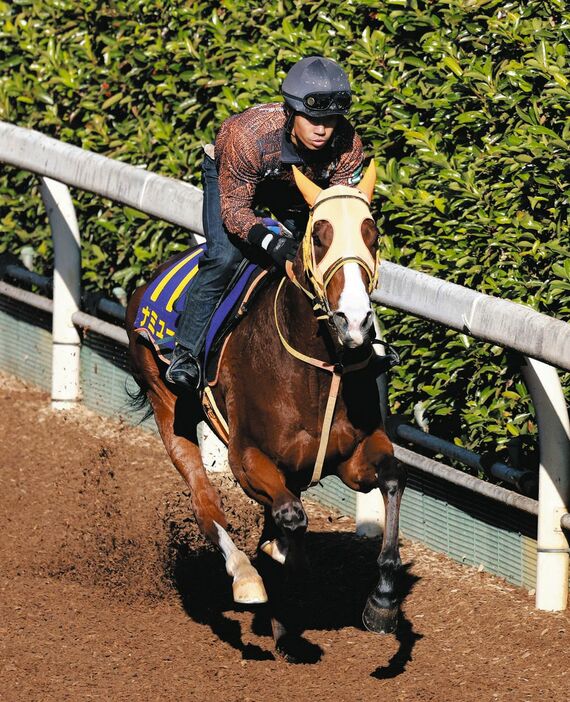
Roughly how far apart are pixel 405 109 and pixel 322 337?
85.2 inches

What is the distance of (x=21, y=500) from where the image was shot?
8.82 meters

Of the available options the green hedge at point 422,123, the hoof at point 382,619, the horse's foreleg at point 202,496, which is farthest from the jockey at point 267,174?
the hoof at point 382,619

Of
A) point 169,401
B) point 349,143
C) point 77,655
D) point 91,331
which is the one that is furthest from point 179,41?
point 77,655

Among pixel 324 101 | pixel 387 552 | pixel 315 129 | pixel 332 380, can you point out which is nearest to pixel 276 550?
pixel 387 552

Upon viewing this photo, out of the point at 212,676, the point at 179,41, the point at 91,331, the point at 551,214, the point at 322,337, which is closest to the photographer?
the point at 322,337

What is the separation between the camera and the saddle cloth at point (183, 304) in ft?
21.9

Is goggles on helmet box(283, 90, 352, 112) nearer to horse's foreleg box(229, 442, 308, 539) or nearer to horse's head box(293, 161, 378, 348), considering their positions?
horse's head box(293, 161, 378, 348)

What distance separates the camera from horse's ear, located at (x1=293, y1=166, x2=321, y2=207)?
19.2 ft

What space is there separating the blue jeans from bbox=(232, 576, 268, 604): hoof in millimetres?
1051

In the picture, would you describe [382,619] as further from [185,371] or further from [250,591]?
[185,371]

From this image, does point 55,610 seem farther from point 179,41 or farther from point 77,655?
point 179,41

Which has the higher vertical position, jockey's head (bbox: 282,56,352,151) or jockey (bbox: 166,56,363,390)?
jockey's head (bbox: 282,56,352,151)

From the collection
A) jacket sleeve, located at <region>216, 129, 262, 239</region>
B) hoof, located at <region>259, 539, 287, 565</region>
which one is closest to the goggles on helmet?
jacket sleeve, located at <region>216, 129, 262, 239</region>

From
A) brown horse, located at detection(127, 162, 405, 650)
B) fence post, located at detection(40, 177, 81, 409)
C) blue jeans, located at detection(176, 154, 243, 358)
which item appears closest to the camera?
brown horse, located at detection(127, 162, 405, 650)
